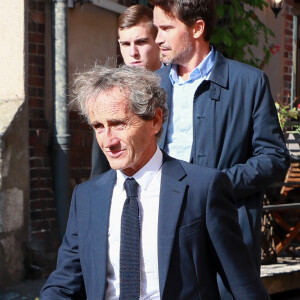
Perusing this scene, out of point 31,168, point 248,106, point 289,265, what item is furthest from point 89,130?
point 248,106

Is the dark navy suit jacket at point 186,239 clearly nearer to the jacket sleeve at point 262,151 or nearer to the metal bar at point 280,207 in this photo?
the jacket sleeve at point 262,151

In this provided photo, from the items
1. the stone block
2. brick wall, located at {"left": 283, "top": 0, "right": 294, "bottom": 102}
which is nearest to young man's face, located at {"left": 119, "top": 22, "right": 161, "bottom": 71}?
the stone block

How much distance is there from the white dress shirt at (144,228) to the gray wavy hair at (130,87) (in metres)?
0.18

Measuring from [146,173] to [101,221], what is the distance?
221 millimetres

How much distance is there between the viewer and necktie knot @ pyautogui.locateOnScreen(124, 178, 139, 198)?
2865 millimetres

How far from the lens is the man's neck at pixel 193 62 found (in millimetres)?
3836

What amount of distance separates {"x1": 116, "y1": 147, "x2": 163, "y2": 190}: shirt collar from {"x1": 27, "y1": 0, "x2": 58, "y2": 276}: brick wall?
3963mm

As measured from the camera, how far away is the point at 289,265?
22.5 ft

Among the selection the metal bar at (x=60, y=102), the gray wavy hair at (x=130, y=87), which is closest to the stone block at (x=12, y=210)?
the metal bar at (x=60, y=102)

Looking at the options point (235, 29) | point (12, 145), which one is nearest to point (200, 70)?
point (12, 145)

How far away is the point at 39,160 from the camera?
6.90 meters

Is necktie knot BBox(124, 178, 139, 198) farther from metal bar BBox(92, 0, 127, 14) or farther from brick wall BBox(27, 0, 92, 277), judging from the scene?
metal bar BBox(92, 0, 127, 14)

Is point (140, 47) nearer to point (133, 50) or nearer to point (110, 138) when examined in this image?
point (133, 50)

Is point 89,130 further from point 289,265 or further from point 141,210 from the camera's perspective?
point 141,210
